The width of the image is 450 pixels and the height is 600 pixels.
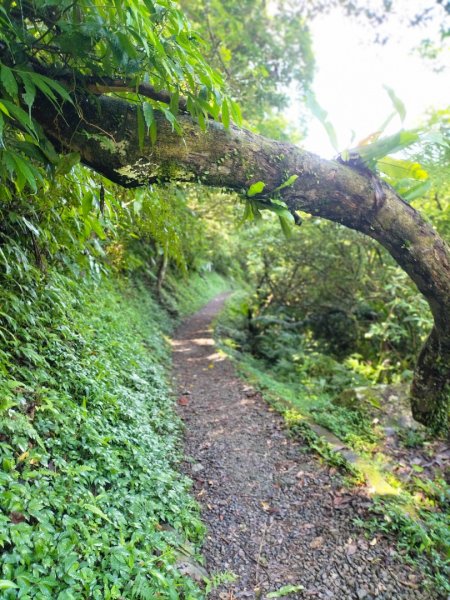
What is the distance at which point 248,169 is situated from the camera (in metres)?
2.36

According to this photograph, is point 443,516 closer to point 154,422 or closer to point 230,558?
point 230,558

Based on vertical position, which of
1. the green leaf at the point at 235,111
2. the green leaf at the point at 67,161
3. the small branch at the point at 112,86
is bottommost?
the green leaf at the point at 235,111

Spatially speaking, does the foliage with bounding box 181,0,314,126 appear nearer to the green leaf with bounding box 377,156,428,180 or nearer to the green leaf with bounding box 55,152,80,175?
the green leaf with bounding box 377,156,428,180

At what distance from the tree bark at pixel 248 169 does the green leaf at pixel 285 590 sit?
2.82 metres

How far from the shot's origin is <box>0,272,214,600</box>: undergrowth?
5.93 feet

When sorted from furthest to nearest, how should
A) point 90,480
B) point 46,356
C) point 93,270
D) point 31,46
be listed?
1. point 93,270
2. point 46,356
3. point 90,480
4. point 31,46

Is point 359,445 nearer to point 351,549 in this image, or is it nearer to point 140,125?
point 351,549

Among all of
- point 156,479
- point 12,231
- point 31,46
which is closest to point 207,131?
point 31,46

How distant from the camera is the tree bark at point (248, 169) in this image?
2002 millimetres

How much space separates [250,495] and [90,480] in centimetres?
189

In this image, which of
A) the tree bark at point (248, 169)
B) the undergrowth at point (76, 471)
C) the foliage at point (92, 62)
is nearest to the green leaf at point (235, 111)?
the foliage at point (92, 62)

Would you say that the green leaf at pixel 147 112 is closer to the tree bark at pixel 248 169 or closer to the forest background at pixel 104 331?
the forest background at pixel 104 331

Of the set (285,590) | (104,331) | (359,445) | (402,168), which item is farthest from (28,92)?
(359,445)

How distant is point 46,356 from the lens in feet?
9.84
